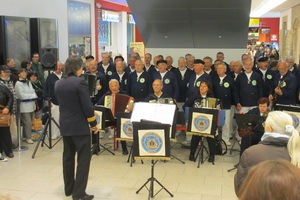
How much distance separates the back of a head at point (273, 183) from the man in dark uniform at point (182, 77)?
7.03 meters

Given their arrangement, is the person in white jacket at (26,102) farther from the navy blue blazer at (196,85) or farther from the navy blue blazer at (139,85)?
the navy blue blazer at (196,85)

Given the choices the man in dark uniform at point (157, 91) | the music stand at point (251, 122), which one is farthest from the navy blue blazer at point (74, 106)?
the music stand at point (251, 122)

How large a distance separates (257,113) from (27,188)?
3828 millimetres

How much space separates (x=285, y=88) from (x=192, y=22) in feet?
9.59

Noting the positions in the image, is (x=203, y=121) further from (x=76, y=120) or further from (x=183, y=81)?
(x=76, y=120)

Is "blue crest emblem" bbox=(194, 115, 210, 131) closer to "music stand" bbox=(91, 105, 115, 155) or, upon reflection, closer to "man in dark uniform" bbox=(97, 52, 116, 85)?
"music stand" bbox=(91, 105, 115, 155)

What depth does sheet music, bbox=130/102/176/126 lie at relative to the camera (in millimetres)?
5445

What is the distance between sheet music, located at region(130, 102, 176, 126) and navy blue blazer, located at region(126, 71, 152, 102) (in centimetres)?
245

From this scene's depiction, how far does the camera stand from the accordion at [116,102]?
7156 mm

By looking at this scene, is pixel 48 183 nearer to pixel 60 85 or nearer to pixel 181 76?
pixel 60 85

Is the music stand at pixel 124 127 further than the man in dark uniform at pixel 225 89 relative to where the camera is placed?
No

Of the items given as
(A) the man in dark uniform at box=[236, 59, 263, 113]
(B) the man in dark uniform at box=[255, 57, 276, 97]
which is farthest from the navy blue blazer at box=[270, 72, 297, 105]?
(B) the man in dark uniform at box=[255, 57, 276, 97]

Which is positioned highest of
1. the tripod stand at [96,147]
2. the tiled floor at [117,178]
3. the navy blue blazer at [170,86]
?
the navy blue blazer at [170,86]

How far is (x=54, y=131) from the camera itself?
331 inches
